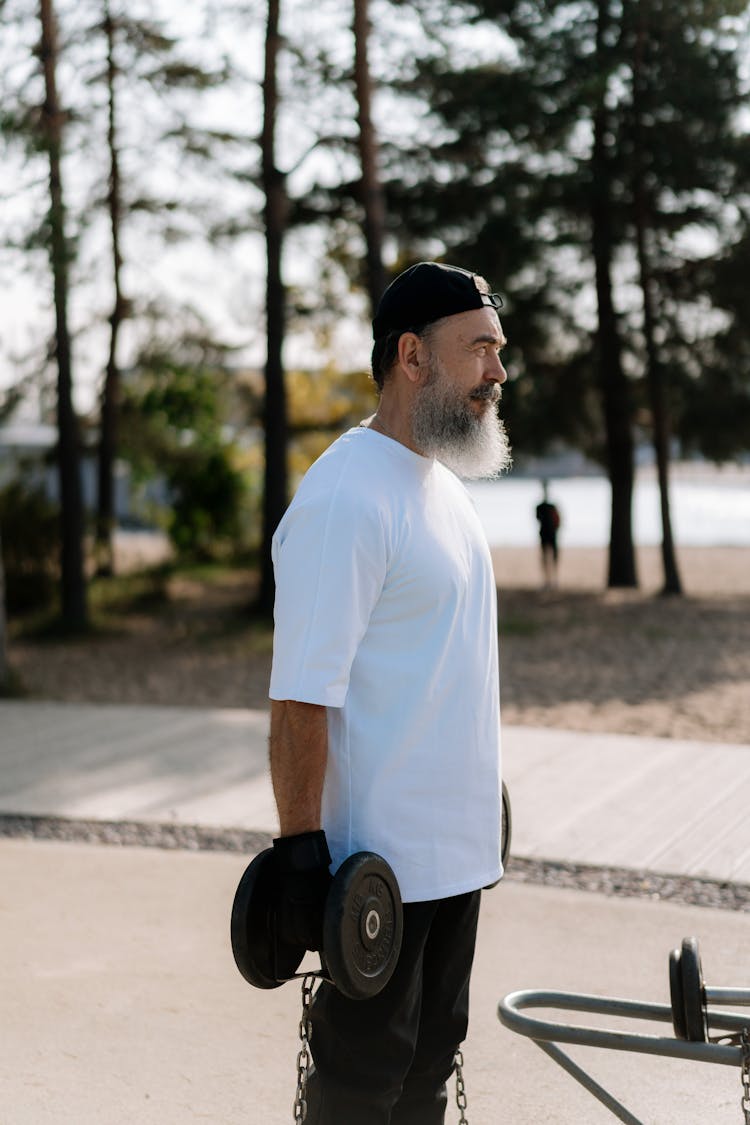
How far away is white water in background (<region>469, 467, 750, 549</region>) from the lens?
106ft

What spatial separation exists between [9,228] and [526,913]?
9753mm

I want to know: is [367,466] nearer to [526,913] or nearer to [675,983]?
[675,983]

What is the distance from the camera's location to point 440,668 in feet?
8.39

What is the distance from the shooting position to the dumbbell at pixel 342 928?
2326 mm

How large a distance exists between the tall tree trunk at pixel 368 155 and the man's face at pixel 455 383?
1297 cm

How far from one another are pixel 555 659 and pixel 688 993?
35.2 ft

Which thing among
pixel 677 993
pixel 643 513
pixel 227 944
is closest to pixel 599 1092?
pixel 677 993

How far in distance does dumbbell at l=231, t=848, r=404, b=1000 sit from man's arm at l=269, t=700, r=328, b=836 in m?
0.11

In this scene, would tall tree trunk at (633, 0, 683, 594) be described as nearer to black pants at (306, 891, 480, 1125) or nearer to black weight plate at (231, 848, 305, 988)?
black pants at (306, 891, 480, 1125)

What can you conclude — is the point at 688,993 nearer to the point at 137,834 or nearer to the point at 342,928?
the point at 342,928

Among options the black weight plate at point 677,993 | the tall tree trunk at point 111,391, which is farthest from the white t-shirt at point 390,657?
the tall tree trunk at point 111,391

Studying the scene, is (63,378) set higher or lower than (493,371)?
higher

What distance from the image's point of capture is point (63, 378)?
1543 cm

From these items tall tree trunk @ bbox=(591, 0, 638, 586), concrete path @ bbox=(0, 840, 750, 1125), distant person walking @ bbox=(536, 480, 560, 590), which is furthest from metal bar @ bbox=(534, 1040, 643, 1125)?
distant person walking @ bbox=(536, 480, 560, 590)
